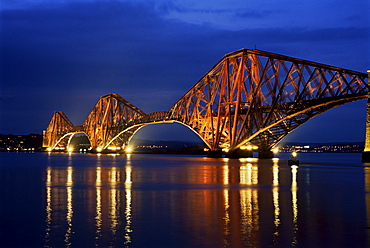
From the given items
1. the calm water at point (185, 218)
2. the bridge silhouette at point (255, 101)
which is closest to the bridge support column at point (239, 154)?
the bridge silhouette at point (255, 101)

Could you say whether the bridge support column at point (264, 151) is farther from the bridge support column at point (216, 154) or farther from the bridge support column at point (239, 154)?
the bridge support column at point (216, 154)

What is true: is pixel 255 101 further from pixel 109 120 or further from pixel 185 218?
pixel 109 120

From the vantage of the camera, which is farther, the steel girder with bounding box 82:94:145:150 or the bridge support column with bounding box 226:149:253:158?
the steel girder with bounding box 82:94:145:150

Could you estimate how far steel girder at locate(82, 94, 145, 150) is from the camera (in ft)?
530

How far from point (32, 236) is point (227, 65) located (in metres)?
69.5

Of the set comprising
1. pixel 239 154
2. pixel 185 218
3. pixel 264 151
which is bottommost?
pixel 185 218

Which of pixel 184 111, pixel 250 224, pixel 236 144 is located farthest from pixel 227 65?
pixel 250 224

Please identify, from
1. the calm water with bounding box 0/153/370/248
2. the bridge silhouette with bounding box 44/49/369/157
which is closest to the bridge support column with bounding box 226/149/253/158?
the bridge silhouette with bounding box 44/49/369/157

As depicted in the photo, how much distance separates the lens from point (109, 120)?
551 feet

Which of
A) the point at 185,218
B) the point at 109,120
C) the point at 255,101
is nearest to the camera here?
the point at 185,218

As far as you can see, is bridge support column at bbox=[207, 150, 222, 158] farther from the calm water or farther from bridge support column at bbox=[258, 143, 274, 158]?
the calm water

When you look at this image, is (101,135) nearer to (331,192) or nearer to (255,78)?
(255,78)

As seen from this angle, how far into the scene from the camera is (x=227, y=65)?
8200 cm

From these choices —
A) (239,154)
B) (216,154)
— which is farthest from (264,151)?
(216,154)
